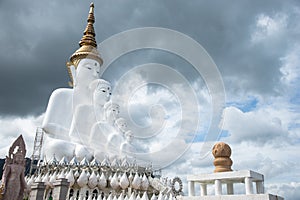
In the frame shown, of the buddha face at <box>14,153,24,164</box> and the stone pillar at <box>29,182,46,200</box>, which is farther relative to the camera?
the stone pillar at <box>29,182,46,200</box>

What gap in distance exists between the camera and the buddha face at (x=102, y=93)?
26222mm

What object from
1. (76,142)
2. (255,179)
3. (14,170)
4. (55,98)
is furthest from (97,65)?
(255,179)

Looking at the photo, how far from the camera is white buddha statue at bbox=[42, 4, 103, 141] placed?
25000 millimetres

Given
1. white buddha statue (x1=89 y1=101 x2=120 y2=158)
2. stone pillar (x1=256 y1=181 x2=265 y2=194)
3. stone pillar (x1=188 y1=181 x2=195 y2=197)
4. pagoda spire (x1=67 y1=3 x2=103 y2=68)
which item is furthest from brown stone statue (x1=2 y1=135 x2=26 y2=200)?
pagoda spire (x1=67 y1=3 x2=103 y2=68)

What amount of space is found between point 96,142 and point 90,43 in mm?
11124

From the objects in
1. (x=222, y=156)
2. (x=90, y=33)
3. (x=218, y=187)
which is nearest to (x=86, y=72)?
(x=90, y=33)

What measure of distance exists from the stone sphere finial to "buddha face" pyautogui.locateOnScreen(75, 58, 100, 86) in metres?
16.3

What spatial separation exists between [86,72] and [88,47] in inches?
112

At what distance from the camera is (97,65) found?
2884 centimetres

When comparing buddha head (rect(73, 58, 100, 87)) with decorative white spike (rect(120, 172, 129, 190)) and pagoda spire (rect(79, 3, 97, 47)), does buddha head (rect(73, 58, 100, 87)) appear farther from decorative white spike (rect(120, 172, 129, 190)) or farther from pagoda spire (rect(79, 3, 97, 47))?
decorative white spike (rect(120, 172, 129, 190))

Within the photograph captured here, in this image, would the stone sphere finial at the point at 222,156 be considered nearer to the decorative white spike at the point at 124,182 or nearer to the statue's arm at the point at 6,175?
the decorative white spike at the point at 124,182

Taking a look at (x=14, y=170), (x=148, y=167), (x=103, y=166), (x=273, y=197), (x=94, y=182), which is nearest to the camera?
(x=273, y=197)

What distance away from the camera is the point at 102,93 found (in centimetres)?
2641

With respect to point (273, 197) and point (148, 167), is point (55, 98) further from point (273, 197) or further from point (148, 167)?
point (273, 197)
